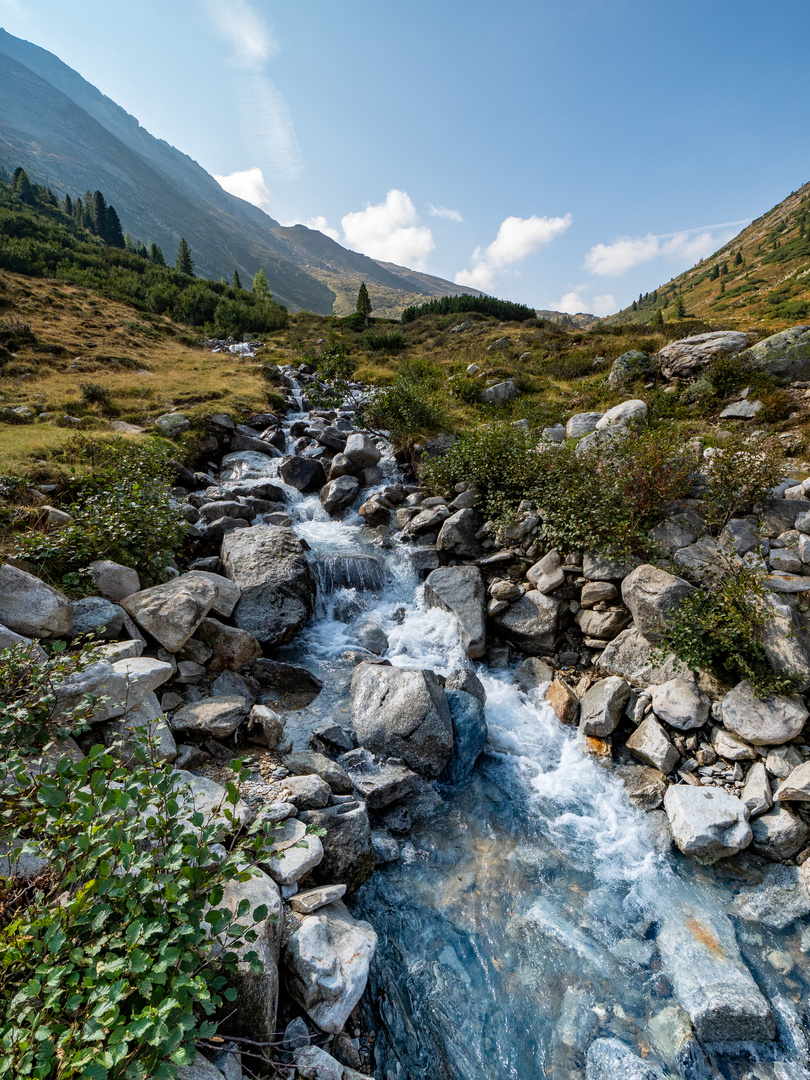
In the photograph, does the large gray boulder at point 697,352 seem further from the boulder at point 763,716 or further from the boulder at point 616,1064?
the boulder at point 616,1064

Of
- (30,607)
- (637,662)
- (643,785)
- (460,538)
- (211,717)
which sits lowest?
(211,717)

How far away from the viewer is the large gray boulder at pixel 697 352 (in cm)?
1460

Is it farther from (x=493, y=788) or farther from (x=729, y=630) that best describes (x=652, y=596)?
(x=493, y=788)

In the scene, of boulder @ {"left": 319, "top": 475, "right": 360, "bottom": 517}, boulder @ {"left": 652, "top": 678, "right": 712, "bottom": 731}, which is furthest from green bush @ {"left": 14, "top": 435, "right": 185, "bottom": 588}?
boulder @ {"left": 652, "top": 678, "right": 712, "bottom": 731}

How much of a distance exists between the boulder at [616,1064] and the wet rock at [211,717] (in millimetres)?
4772

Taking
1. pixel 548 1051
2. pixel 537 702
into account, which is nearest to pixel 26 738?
pixel 548 1051

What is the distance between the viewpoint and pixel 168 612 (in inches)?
257

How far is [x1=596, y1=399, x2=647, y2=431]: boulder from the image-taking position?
12758mm

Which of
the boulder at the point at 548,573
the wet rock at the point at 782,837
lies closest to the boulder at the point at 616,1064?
the wet rock at the point at 782,837

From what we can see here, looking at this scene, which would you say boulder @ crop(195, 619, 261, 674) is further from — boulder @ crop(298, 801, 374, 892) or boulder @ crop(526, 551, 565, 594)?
boulder @ crop(526, 551, 565, 594)

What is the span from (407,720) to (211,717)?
2640 mm

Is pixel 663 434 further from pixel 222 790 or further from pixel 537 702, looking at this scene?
pixel 222 790

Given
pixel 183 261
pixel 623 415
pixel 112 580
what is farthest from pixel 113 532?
pixel 183 261

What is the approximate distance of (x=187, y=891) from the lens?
2785 millimetres
